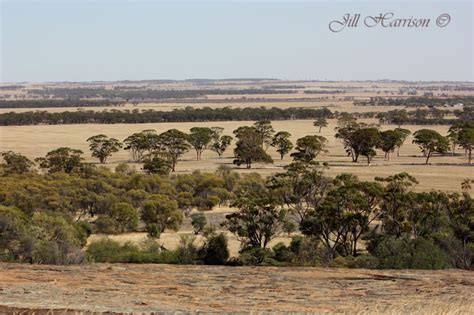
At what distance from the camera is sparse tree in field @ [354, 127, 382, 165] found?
3105 inches

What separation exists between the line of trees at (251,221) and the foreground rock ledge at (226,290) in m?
3.41

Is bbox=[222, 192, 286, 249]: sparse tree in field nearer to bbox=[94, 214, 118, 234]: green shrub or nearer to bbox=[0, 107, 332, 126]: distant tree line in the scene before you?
bbox=[94, 214, 118, 234]: green shrub

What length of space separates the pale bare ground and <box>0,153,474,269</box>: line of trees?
70.8 feet

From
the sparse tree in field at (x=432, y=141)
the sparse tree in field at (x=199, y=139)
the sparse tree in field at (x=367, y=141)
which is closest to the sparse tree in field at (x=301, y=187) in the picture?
the sparse tree in field at (x=367, y=141)

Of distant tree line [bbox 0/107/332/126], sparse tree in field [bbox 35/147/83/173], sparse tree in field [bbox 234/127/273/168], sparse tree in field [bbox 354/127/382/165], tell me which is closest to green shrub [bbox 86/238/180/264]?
sparse tree in field [bbox 35/147/83/173]

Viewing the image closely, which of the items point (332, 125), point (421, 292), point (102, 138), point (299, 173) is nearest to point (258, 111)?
point (332, 125)

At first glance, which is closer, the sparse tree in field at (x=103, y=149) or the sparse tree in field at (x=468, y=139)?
the sparse tree in field at (x=468, y=139)

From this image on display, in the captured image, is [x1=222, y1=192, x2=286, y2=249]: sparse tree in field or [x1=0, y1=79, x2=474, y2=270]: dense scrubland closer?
[x1=0, y1=79, x2=474, y2=270]: dense scrubland

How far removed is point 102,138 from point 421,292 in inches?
2843

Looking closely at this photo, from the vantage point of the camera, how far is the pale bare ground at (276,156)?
67.8 m

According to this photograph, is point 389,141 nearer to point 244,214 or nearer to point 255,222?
point 244,214

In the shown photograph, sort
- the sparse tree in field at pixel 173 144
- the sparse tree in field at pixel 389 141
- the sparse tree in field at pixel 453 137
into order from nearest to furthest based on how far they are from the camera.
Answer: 1. the sparse tree in field at pixel 173 144
2. the sparse tree in field at pixel 389 141
3. the sparse tree in field at pixel 453 137

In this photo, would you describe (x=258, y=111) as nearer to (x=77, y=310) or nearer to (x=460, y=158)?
(x=460, y=158)

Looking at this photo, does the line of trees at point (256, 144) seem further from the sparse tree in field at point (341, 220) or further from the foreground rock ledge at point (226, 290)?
the foreground rock ledge at point (226, 290)
